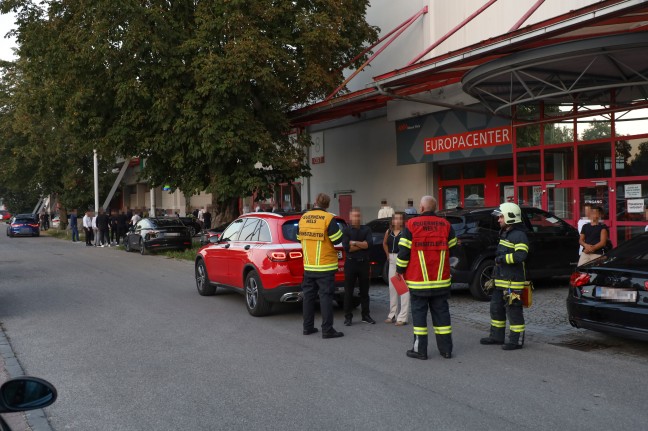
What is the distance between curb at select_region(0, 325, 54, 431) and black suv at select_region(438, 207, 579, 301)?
271 inches

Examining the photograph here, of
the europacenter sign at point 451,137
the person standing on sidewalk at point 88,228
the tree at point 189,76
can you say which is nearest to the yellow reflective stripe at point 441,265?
the europacenter sign at point 451,137

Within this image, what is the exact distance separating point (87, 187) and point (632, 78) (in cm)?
3520

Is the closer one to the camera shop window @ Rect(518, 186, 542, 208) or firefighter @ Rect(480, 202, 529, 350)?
firefighter @ Rect(480, 202, 529, 350)

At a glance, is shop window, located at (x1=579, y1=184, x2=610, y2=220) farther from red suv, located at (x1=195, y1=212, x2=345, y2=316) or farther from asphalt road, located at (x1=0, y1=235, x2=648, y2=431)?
red suv, located at (x1=195, y1=212, x2=345, y2=316)

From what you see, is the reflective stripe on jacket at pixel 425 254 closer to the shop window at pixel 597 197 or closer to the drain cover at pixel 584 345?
the drain cover at pixel 584 345

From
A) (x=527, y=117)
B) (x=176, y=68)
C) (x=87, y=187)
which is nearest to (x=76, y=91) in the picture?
(x=176, y=68)

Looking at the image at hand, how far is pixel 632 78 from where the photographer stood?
42.5 feet

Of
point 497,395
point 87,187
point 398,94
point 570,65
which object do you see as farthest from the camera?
point 87,187

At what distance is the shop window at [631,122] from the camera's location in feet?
45.1

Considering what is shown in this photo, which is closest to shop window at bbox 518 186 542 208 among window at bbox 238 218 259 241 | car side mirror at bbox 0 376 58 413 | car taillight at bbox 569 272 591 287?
window at bbox 238 218 259 241

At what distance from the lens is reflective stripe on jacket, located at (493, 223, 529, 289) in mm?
6812

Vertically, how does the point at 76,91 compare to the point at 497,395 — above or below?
above

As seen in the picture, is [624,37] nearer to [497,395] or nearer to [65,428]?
[497,395]

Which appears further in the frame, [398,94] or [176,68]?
[176,68]
